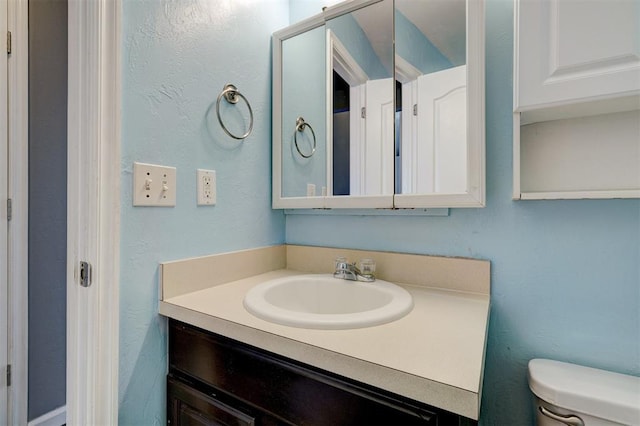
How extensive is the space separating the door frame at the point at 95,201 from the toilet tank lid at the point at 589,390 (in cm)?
106

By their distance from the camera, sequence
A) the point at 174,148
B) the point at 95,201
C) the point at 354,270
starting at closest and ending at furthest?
the point at 95,201 < the point at 174,148 < the point at 354,270

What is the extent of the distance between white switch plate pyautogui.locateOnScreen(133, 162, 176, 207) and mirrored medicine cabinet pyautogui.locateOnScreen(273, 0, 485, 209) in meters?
0.45

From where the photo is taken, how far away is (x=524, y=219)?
85 centimetres

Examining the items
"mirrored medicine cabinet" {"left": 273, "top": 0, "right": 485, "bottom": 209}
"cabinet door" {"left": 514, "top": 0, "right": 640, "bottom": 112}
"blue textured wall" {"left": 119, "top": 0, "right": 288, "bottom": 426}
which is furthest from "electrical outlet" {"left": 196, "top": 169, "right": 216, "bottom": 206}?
"cabinet door" {"left": 514, "top": 0, "right": 640, "bottom": 112}

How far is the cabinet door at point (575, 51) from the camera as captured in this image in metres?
0.62

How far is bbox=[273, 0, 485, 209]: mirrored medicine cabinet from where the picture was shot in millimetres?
901

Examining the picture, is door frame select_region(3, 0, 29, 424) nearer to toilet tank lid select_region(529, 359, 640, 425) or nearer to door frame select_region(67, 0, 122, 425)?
door frame select_region(67, 0, 122, 425)

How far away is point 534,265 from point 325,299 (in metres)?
0.65

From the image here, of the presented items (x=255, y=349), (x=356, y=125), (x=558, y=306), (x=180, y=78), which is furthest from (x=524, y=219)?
(x=180, y=78)

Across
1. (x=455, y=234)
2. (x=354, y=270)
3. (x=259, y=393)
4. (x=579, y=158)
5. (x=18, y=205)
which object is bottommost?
(x=259, y=393)

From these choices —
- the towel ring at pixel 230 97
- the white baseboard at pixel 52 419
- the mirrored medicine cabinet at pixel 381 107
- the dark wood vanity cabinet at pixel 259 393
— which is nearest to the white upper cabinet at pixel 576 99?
the mirrored medicine cabinet at pixel 381 107

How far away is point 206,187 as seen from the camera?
3.22 feet

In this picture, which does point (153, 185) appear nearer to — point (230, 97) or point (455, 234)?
point (230, 97)

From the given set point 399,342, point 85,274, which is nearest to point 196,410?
point 85,274
